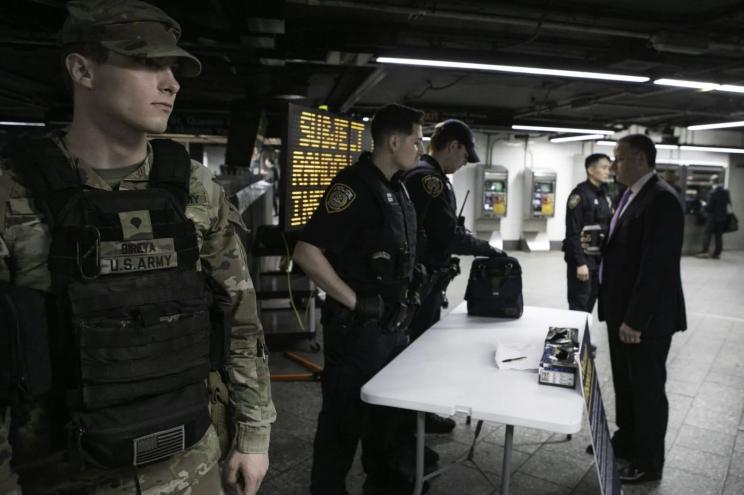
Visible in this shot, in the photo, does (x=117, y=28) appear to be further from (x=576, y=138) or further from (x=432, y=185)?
(x=576, y=138)

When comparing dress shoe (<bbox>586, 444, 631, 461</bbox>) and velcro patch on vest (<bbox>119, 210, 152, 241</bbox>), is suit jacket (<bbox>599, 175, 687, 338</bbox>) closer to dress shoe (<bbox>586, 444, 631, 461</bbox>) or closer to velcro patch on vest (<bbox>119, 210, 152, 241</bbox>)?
dress shoe (<bbox>586, 444, 631, 461</bbox>)

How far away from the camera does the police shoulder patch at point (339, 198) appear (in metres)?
2.23

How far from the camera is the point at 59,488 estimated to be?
1.09 metres

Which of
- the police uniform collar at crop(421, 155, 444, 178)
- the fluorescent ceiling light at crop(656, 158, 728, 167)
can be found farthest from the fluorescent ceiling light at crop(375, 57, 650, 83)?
the fluorescent ceiling light at crop(656, 158, 728, 167)

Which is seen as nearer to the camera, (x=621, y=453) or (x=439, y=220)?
(x=621, y=453)

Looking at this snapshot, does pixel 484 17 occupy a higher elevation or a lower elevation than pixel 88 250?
higher

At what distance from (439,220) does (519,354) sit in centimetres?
118

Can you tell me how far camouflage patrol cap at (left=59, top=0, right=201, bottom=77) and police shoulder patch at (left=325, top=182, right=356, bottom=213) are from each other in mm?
1144

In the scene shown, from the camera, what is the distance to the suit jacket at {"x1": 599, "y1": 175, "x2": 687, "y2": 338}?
8.28ft

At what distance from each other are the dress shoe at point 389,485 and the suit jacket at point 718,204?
12021 millimetres

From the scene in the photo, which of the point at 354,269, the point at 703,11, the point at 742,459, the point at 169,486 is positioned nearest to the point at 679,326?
the point at 742,459

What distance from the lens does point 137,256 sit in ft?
3.55

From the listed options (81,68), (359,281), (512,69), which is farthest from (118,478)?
(512,69)

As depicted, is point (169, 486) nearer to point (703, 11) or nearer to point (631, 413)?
point (631, 413)
